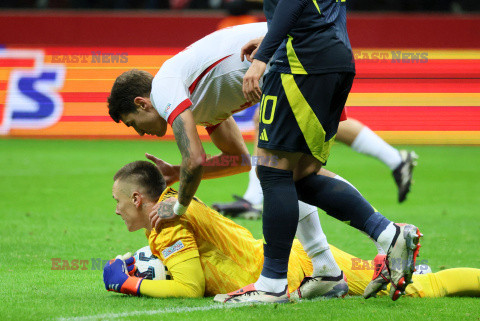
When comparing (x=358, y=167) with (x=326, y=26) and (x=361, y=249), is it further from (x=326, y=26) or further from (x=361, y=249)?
(x=326, y=26)

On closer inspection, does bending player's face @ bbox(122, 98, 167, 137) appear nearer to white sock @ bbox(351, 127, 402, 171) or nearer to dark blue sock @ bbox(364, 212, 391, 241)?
dark blue sock @ bbox(364, 212, 391, 241)

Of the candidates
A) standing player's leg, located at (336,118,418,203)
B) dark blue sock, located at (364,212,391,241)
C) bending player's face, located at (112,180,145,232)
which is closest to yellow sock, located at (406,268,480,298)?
dark blue sock, located at (364,212,391,241)

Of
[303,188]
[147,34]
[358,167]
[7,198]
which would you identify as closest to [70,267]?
[303,188]

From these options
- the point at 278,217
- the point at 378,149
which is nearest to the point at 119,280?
the point at 278,217

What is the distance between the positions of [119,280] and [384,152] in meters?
2.04

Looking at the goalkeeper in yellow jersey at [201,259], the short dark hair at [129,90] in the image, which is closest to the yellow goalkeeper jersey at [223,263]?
the goalkeeper in yellow jersey at [201,259]

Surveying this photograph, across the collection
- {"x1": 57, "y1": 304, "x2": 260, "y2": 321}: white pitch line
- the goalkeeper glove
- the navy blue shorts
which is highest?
the navy blue shorts

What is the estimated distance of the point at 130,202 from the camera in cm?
431

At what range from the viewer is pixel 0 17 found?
15023 millimetres

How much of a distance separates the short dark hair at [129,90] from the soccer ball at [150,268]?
2.57ft

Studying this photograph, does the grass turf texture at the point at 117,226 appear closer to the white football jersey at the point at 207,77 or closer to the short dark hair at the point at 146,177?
the short dark hair at the point at 146,177

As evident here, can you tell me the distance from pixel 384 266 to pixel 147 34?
1212cm

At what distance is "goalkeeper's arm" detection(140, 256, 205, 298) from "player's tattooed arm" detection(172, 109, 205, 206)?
0.32m

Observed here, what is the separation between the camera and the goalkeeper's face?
4301 millimetres
